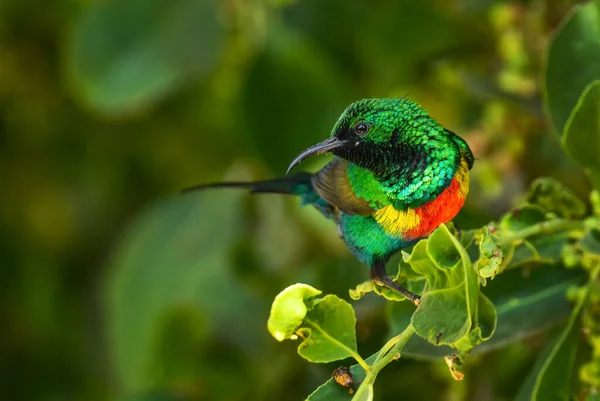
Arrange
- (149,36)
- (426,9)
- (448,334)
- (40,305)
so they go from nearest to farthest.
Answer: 1. (448,334)
2. (426,9)
3. (149,36)
4. (40,305)

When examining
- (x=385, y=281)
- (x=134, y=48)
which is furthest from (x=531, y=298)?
(x=134, y=48)

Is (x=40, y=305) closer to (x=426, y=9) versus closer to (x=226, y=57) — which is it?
(x=226, y=57)

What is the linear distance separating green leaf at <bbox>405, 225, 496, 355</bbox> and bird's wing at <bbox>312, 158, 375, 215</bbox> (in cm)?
6

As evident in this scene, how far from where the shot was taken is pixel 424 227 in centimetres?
61

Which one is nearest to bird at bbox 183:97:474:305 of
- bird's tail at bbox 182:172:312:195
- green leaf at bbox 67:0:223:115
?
bird's tail at bbox 182:172:312:195

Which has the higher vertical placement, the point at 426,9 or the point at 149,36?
the point at 149,36

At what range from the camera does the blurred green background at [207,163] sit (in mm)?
1212

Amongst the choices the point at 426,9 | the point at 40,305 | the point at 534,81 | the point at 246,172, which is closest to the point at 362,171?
the point at 534,81

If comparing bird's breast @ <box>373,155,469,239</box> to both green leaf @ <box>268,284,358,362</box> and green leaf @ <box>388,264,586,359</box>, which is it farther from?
green leaf @ <box>388,264,586,359</box>

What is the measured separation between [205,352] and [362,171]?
1.06 meters

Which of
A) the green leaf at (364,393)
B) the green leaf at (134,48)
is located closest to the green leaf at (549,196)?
the green leaf at (364,393)

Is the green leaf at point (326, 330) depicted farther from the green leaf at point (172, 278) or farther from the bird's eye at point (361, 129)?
the green leaf at point (172, 278)

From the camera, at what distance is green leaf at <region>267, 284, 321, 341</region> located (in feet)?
1.87

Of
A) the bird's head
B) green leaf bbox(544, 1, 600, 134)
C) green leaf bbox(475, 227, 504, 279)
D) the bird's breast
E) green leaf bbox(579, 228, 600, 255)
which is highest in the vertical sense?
the bird's head
